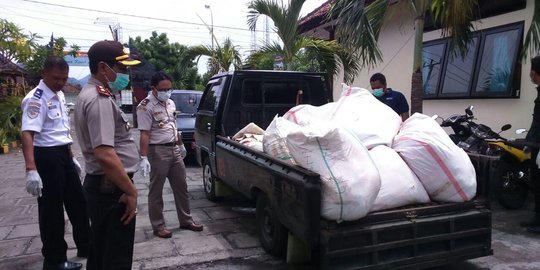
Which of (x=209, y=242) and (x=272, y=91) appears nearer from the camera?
(x=209, y=242)

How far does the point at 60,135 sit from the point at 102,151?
5.82 ft

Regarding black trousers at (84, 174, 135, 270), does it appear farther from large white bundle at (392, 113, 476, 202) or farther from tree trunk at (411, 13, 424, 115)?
tree trunk at (411, 13, 424, 115)

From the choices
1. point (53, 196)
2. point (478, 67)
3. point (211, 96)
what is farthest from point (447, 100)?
point (53, 196)

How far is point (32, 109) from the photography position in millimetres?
3557

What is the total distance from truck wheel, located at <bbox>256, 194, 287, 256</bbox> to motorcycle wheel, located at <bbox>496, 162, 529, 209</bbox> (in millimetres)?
3175

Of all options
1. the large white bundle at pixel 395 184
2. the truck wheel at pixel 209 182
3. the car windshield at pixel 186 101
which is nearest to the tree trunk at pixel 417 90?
the large white bundle at pixel 395 184

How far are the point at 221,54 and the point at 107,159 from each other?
9881 mm

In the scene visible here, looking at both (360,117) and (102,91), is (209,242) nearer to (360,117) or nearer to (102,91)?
(360,117)

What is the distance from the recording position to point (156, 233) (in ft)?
14.9

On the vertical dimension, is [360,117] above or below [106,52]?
below

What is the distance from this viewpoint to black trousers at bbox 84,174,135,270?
8.20ft

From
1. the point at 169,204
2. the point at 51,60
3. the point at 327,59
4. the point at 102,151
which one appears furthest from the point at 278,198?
the point at 327,59

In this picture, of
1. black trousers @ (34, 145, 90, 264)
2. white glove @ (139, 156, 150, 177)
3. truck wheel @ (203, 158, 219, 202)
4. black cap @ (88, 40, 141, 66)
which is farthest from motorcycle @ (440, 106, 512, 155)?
black trousers @ (34, 145, 90, 264)

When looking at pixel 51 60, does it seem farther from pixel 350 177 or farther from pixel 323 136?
pixel 350 177
